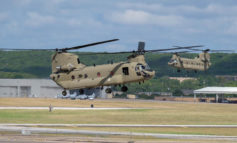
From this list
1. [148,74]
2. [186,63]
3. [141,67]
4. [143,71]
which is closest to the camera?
[148,74]

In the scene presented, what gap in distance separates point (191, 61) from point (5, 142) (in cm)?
5643

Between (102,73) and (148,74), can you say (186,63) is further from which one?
(102,73)

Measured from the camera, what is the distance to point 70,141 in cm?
4556

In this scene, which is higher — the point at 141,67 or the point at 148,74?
the point at 141,67

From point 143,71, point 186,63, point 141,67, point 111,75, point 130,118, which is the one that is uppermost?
point 186,63

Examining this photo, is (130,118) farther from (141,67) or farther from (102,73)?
(102,73)

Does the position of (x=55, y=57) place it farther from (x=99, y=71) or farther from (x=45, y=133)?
(x=45, y=133)

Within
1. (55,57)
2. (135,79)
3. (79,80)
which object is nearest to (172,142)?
(135,79)

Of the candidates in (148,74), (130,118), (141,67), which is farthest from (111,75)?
(130,118)

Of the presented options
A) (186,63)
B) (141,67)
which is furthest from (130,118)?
(141,67)

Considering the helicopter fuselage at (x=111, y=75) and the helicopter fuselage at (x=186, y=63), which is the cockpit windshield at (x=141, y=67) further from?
the helicopter fuselage at (x=186, y=63)

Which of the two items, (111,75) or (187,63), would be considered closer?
(111,75)

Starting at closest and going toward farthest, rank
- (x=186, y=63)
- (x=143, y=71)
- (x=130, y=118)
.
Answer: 1. (x=143, y=71)
2. (x=186, y=63)
3. (x=130, y=118)

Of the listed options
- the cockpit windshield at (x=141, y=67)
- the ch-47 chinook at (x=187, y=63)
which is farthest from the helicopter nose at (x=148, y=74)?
the ch-47 chinook at (x=187, y=63)
